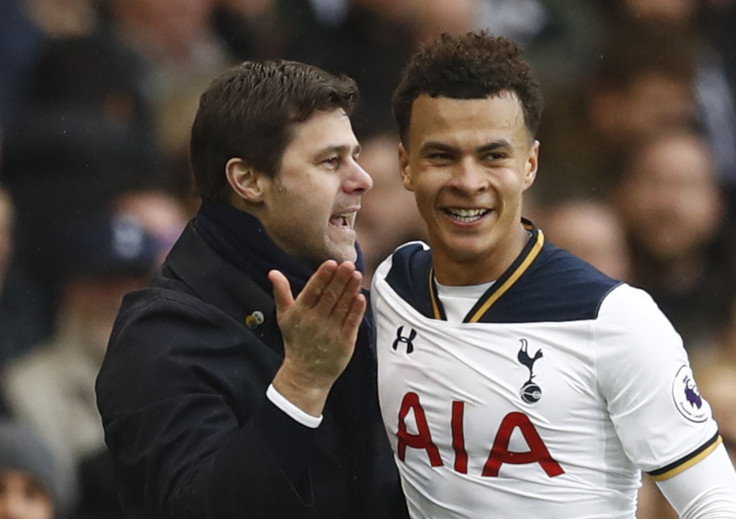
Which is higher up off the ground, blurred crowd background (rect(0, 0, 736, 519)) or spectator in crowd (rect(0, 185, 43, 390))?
blurred crowd background (rect(0, 0, 736, 519))

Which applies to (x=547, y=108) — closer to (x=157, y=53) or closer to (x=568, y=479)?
(x=157, y=53)

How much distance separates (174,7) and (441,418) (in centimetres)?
226

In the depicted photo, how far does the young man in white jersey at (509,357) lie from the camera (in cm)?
276

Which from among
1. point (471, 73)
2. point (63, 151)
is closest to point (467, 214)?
point (471, 73)

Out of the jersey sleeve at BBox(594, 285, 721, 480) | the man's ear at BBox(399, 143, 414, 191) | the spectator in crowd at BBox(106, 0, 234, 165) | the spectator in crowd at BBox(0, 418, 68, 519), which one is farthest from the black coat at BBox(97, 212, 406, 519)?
the spectator in crowd at BBox(106, 0, 234, 165)

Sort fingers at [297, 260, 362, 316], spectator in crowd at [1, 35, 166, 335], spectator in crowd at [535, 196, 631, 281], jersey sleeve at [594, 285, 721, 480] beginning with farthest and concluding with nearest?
spectator in crowd at [535, 196, 631, 281] → spectator in crowd at [1, 35, 166, 335] → jersey sleeve at [594, 285, 721, 480] → fingers at [297, 260, 362, 316]

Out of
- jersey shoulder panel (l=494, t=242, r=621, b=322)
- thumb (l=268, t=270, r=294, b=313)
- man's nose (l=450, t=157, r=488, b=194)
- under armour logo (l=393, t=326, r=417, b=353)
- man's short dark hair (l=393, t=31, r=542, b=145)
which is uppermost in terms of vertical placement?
man's short dark hair (l=393, t=31, r=542, b=145)

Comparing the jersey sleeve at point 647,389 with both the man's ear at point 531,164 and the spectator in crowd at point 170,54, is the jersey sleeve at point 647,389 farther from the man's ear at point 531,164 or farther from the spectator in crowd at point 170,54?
the spectator in crowd at point 170,54

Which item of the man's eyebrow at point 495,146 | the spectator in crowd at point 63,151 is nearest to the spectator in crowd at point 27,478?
the spectator in crowd at point 63,151

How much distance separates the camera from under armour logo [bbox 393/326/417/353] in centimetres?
301

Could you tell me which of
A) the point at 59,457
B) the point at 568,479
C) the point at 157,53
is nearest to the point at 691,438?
the point at 568,479

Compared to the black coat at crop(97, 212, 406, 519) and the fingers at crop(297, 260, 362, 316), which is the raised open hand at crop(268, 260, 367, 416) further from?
the black coat at crop(97, 212, 406, 519)

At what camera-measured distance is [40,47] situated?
14.6 ft

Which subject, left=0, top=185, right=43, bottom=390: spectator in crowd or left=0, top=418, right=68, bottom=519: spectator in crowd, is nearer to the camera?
left=0, top=418, right=68, bottom=519: spectator in crowd
